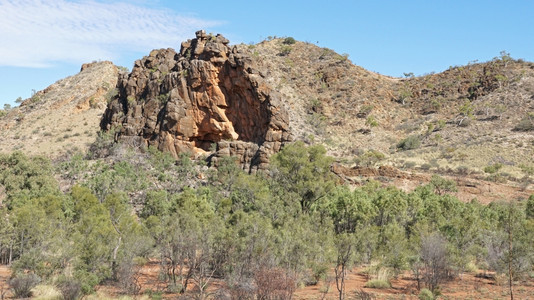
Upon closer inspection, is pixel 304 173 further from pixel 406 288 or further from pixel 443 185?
pixel 443 185

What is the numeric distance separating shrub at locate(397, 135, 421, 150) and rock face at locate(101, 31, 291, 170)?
2663 cm

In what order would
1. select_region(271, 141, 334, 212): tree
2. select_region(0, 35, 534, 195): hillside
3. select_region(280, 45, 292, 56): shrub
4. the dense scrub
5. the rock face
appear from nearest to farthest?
1. the dense scrub
2. select_region(271, 141, 334, 212): tree
3. the rock face
4. select_region(0, 35, 534, 195): hillside
5. select_region(280, 45, 292, 56): shrub

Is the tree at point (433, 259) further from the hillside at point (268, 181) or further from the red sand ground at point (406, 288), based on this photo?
the red sand ground at point (406, 288)

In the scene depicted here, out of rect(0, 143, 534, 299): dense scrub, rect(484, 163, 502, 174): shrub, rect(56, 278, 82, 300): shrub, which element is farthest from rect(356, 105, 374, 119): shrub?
rect(56, 278, 82, 300): shrub

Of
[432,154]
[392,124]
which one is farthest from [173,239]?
[392,124]

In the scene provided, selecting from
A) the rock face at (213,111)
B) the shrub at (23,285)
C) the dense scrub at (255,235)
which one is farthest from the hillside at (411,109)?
the shrub at (23,285)

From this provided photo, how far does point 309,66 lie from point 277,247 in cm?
7996

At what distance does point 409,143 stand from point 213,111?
3257 centimetres

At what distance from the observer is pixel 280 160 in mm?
36812

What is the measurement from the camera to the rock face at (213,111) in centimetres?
5456

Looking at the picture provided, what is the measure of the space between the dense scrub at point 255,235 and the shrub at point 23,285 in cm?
104

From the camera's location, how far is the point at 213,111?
190 ft

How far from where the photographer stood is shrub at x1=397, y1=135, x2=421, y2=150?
237 feet

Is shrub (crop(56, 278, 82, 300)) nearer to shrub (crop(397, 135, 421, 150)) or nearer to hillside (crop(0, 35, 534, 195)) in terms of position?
hillside (crop(0, 35, 534, 195))
